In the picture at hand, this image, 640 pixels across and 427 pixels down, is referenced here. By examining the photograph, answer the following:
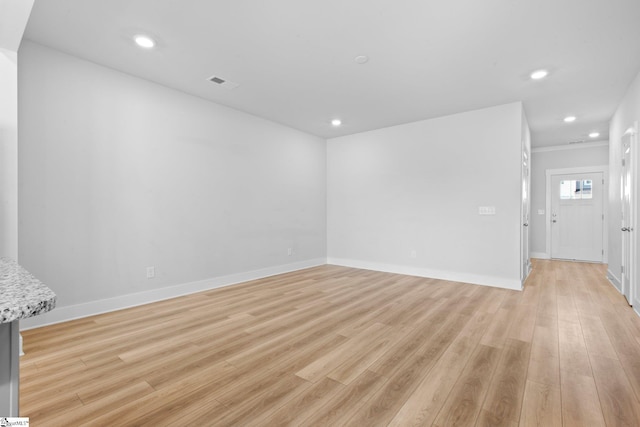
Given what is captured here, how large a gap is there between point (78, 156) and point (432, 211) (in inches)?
200

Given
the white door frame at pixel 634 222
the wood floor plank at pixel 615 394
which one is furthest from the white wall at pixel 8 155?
the white door frame at pixel 634 222

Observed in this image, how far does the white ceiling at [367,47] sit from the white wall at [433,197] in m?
0.67

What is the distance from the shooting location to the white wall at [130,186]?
2938 millimetres

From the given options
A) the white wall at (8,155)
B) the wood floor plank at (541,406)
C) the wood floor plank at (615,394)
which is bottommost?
the wood floor plank at (615,394)

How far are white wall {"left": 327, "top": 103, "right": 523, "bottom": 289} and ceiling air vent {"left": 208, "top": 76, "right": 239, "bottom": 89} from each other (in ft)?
10.0

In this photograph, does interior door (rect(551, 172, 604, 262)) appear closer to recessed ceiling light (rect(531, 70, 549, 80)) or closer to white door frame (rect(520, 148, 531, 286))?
white door frame (rect(520, 148, 531, 286))

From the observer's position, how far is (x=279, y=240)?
18.0ft

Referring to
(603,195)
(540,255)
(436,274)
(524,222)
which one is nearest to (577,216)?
(603,195)

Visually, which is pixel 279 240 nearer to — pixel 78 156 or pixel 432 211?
pixel 432 211

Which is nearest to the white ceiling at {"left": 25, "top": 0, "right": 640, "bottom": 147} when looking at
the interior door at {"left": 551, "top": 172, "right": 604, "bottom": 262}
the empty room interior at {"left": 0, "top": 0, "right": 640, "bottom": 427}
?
the empty room interior at {"left": 0, "top": 0, "right": 640, "bottom": 427}

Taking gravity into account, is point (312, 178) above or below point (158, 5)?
below

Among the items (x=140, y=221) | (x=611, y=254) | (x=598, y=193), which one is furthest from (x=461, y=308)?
(x=598, y=193)

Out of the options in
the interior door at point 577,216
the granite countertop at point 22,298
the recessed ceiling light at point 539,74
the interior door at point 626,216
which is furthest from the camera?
the interior door at point 577,216

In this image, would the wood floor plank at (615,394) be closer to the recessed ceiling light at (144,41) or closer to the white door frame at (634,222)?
the white door frame at (634,222)
